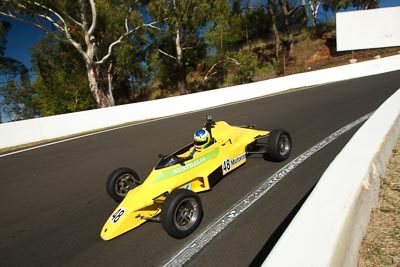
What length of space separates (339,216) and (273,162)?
328cm

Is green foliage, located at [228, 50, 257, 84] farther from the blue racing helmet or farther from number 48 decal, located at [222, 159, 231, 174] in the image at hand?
the blue racing helmet

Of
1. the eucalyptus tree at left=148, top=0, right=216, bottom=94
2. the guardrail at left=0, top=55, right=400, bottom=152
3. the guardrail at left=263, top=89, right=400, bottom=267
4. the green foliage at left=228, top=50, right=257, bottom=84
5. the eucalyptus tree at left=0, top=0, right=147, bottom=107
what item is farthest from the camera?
the green foliage at left=228, top=50, right=257, bottom=84

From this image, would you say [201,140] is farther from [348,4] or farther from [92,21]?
[348,4]

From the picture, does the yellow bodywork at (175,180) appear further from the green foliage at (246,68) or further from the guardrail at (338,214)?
the green foliage at (246,68)

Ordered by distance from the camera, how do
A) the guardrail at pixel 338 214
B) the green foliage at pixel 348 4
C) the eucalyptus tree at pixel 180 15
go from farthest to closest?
the green foliage at pixel 348 4
the eucalyptus tree at pixel 180 15
the guardrail at pixel 338 214

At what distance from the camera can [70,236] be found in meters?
3.84

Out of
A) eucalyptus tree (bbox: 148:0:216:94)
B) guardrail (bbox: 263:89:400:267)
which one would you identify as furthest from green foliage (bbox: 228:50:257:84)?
guardrail (bbox: 263:89:400:267)

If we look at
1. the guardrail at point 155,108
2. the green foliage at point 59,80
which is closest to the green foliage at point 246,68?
the guardrail at point 155,108

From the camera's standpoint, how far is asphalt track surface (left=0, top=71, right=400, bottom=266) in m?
3.27

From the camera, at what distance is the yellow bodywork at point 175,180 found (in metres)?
3.67

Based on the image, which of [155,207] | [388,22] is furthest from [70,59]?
[155,207]

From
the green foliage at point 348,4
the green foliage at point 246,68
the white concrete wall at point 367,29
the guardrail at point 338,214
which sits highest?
the green foliage at point 348,4

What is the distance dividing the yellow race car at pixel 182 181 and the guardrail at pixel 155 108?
8.94m

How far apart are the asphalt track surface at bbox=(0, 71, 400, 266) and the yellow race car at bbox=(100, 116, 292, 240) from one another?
16 cm
